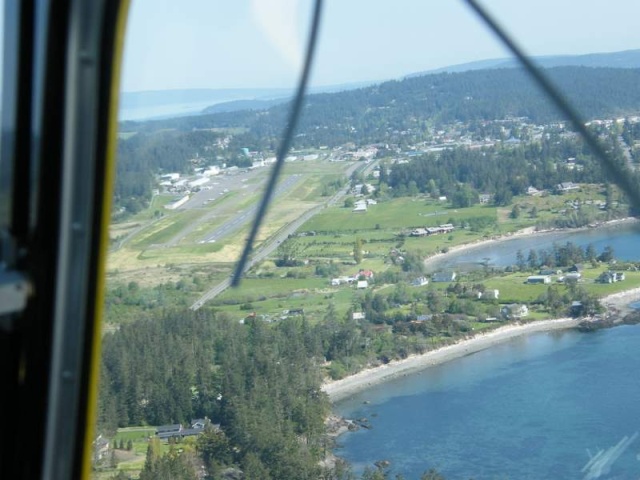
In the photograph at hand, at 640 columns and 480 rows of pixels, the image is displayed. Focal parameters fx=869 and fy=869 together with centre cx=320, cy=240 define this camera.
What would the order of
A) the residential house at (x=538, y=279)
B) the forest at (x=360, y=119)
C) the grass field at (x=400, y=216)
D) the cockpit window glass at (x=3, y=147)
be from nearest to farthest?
the cockpit window glass at (x=3, y=147) < the forest at (x=360, y=119) < the residential house at (x=538, y=279) < the grass field at (x=400, y=216)

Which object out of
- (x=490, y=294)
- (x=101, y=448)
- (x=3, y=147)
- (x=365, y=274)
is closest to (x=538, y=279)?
(x=490, y=294)

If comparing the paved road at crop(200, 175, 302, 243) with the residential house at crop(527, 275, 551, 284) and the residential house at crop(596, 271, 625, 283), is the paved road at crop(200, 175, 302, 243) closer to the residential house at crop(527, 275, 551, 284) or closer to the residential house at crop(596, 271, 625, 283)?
the residential house at crop(527, 275, 551, 284)

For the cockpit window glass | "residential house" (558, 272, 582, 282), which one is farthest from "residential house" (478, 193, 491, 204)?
the cockpit window glass

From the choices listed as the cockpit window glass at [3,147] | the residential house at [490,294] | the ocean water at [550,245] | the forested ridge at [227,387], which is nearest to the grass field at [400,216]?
the ocean water at [550,245]

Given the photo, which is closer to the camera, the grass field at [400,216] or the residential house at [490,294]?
the residential house at [490,294]

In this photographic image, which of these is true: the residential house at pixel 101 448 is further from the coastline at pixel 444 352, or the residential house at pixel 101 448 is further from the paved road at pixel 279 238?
the coastline at pixel 444 352

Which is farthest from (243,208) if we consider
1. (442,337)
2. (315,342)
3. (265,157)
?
(442,337)

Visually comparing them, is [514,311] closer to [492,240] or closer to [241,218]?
[492,240]
